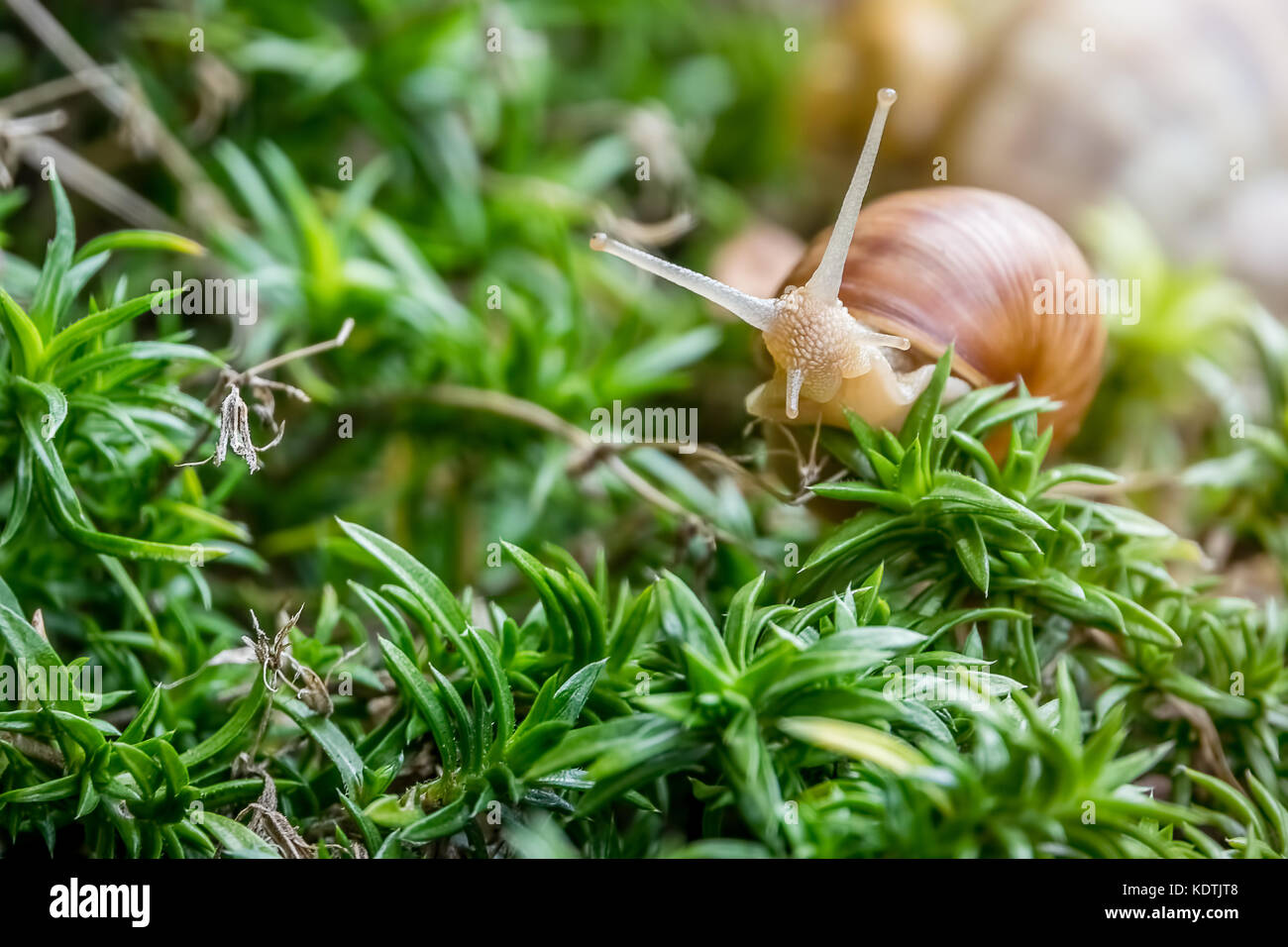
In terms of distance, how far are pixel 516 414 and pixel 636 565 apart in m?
0.26

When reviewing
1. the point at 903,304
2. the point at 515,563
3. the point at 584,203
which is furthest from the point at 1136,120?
the point at 515,563

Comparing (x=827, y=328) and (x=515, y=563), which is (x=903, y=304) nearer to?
(x=827, y=328)

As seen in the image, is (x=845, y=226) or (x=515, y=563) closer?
(x=515, y=563)

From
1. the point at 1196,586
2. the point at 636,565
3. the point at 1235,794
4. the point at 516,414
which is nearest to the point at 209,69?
the point at 516,414

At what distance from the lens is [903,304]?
109cm

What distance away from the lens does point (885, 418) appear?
3.74ft

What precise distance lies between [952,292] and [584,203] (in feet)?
3.04

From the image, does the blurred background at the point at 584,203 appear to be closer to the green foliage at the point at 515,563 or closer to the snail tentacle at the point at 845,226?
the green foliage at the point at 515,563

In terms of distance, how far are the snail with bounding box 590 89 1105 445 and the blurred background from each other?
0.37ft

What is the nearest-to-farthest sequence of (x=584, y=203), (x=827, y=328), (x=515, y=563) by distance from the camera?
(x=515, y=563), (x=827, y=328), (x=584, y=203)

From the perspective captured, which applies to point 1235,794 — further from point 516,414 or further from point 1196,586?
point 516,414

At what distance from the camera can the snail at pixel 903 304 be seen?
1090mm
